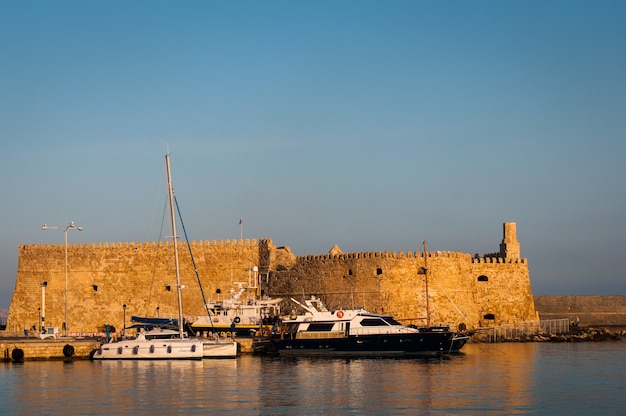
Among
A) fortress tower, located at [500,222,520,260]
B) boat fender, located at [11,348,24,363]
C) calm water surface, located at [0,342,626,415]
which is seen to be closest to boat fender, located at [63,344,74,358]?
calm water surface, located at [0,342,626,415]

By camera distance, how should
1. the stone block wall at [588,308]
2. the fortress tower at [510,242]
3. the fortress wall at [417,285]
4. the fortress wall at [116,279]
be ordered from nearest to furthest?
the fortress wall at [417,285] < the fortress wall at [116,279] < the fortress tower at [510,242] < the stone block wall at [588,308]

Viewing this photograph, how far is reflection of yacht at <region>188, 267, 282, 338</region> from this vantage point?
136 feet

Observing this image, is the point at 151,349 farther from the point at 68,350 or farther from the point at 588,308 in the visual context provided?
the point at 588,308

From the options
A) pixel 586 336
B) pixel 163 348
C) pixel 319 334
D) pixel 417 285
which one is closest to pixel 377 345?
pixel 319 334

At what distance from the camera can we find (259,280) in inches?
1874

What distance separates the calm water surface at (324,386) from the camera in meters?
23.8

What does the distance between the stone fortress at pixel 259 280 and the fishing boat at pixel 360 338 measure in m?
7.05

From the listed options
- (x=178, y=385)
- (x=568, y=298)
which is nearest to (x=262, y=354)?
(x=178, y=385)

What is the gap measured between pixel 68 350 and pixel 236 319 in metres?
7.59

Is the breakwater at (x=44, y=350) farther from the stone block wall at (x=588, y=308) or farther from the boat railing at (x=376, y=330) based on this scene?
the stone block wall at (x=588, y=308)

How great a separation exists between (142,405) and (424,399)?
23.3ft

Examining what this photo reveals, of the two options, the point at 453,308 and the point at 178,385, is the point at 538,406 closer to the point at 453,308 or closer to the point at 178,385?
the point at 178,385

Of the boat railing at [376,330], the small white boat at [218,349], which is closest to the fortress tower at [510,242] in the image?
the boat railing at [376,330]

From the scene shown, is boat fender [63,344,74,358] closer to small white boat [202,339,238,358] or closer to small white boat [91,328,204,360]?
small white boat [91,328,204,360]
